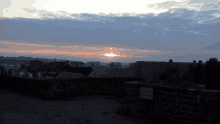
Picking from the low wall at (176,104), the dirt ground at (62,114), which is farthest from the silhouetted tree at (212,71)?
the low wall at (176,104)

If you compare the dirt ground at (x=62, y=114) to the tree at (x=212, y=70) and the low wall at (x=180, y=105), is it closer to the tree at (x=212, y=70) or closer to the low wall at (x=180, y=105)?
the low wall at (x=180, y=105)

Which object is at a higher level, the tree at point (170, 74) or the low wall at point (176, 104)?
the low wall at point (176, 104)

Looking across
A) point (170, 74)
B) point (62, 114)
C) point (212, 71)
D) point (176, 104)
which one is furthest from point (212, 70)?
point (62, 114)

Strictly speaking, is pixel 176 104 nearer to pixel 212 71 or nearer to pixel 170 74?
pixel 212 71

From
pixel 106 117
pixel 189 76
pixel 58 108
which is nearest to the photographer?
pixel 106 117

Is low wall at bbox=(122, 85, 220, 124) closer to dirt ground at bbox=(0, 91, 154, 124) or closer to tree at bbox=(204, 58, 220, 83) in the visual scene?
dirt ground at bbox=(0, 91, 154, 124)

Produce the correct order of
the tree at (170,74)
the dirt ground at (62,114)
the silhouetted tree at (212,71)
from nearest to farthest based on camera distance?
the dirt ground at (62,114) → the silhouetted tree at (212,71) → the tree at (170,74)

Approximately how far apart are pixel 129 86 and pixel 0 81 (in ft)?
43.5

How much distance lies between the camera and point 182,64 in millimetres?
59219

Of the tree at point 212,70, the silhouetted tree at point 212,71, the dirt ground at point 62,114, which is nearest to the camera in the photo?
the dirt ground at point 62,114

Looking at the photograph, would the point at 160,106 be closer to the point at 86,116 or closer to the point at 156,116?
the point at 156,116

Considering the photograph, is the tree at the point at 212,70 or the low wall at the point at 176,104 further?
the tree at the point at 212,70

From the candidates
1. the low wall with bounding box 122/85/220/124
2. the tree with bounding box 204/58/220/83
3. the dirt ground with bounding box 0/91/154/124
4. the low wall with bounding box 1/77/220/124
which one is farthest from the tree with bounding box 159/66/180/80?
the low wall with bounding box 122/85/220/124

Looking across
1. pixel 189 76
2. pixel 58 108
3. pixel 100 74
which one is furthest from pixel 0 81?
pixel 189 76
